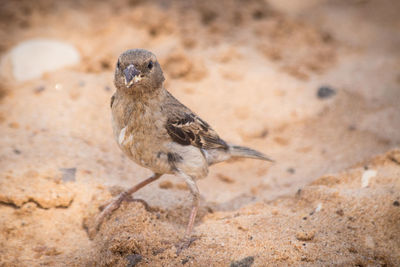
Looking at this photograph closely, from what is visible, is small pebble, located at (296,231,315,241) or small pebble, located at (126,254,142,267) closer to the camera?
small pebble, located at (126,254,142,267)

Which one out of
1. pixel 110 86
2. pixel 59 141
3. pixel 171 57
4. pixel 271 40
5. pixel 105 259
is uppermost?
pixel 271 40

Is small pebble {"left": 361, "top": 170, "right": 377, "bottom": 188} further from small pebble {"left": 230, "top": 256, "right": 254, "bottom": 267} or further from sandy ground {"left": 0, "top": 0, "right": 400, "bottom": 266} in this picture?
small pebble {"left": 230, "top": 256, "right": 254, "bottom": 267}

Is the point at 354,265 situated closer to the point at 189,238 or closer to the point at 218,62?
the point at 189,238

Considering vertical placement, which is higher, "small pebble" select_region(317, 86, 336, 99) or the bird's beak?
"small pebble" select_region(317, 86, 336, 99)

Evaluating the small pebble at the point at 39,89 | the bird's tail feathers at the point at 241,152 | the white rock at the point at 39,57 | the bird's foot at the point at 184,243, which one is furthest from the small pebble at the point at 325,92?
the small pebble at the point at 39,89

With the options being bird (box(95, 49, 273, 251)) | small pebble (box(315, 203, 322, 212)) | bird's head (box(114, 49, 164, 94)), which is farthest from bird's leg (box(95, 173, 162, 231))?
small pebble (box(315, 203, 322, 212))

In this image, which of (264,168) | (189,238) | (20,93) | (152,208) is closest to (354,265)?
(189,238)
